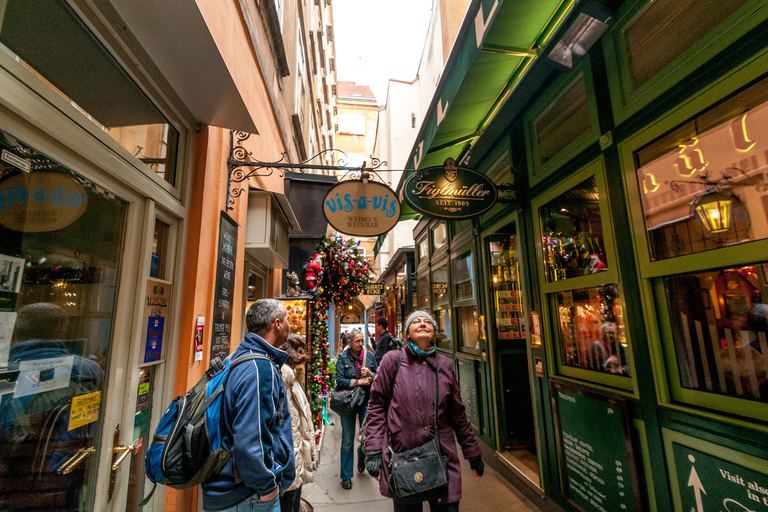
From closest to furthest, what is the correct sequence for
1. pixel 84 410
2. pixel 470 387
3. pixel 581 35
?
pixel 84 410 < pixel 581 35 < pixel 470 387

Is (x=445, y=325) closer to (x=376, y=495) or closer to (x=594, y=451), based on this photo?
(x=376, y=495)

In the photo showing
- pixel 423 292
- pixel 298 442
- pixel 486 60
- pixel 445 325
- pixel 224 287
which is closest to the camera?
pixel 298 442

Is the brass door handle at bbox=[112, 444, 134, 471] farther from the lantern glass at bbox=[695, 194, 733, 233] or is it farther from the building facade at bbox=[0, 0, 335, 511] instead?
the lantern glass at bbox=[695, 194, 733, 233]

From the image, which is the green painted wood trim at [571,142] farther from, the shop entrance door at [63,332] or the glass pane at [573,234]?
the shop entrance door at [63,332]

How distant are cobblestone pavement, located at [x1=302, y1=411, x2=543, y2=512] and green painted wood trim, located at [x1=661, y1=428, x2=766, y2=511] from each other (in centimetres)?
193

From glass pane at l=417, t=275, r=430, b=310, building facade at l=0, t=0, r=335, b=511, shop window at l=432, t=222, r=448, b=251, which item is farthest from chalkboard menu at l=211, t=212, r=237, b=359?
glass pane at l=417, t=275, r=430, b=310

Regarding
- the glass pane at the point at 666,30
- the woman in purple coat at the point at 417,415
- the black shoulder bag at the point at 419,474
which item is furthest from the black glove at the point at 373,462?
the glass pane at the point at 666,30

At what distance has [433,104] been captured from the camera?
4.31 meters

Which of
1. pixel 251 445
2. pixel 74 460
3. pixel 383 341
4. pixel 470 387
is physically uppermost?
A: pixel 383 341

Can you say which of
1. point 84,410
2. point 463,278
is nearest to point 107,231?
point 84,410

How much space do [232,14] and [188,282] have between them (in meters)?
2.80

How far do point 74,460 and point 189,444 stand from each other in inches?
31.2

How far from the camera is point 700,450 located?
2.07 m

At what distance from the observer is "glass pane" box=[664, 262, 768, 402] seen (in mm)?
1912
